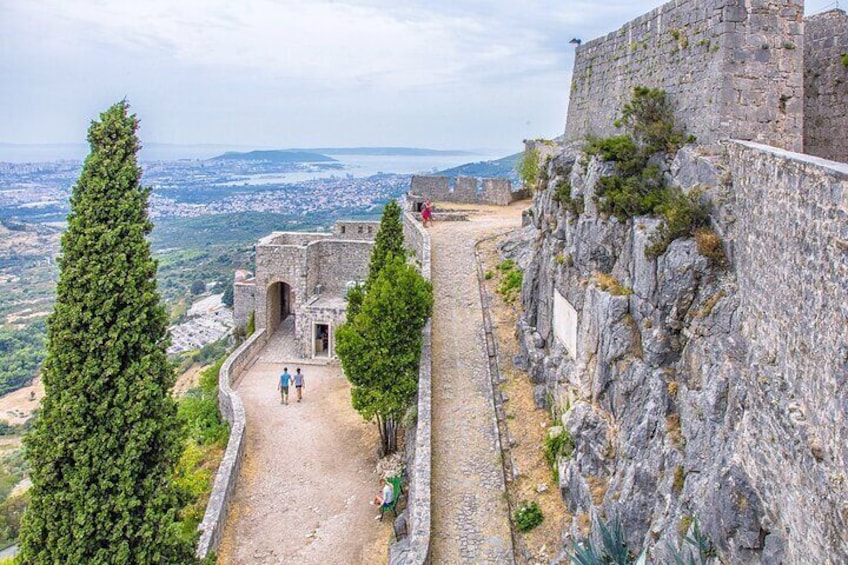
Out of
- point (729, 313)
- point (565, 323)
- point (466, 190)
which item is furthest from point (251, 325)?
point (729, 313)

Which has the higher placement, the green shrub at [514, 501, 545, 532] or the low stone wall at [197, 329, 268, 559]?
the green shrub at [514, 501, 545, 532]

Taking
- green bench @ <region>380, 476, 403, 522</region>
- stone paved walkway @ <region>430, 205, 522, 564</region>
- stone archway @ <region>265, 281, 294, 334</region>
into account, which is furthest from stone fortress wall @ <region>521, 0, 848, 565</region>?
stone archway @ <region>265, 281, 294, 334</region>

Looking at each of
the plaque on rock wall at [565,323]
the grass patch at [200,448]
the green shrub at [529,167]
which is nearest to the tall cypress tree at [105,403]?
the grass patch at [200,448]

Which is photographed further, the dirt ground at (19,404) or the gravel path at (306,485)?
the dirt ground at (19,404)

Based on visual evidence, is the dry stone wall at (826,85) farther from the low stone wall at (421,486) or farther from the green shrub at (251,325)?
the green shrub at (251,325)

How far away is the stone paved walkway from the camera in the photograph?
35.3ft

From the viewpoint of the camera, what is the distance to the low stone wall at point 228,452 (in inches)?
496

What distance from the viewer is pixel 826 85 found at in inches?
389

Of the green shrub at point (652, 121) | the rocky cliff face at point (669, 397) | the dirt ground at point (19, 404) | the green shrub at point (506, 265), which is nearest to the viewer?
the rocky cliff face at point (669, 397)

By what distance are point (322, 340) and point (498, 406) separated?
10.4m

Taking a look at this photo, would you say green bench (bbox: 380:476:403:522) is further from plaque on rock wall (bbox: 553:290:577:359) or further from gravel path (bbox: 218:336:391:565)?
plaque on rock wall (bbox: 553:290:577:359)

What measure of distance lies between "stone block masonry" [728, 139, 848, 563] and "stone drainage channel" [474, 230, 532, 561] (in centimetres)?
488

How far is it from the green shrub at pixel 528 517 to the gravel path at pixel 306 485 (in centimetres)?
307

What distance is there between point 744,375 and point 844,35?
228 inches
